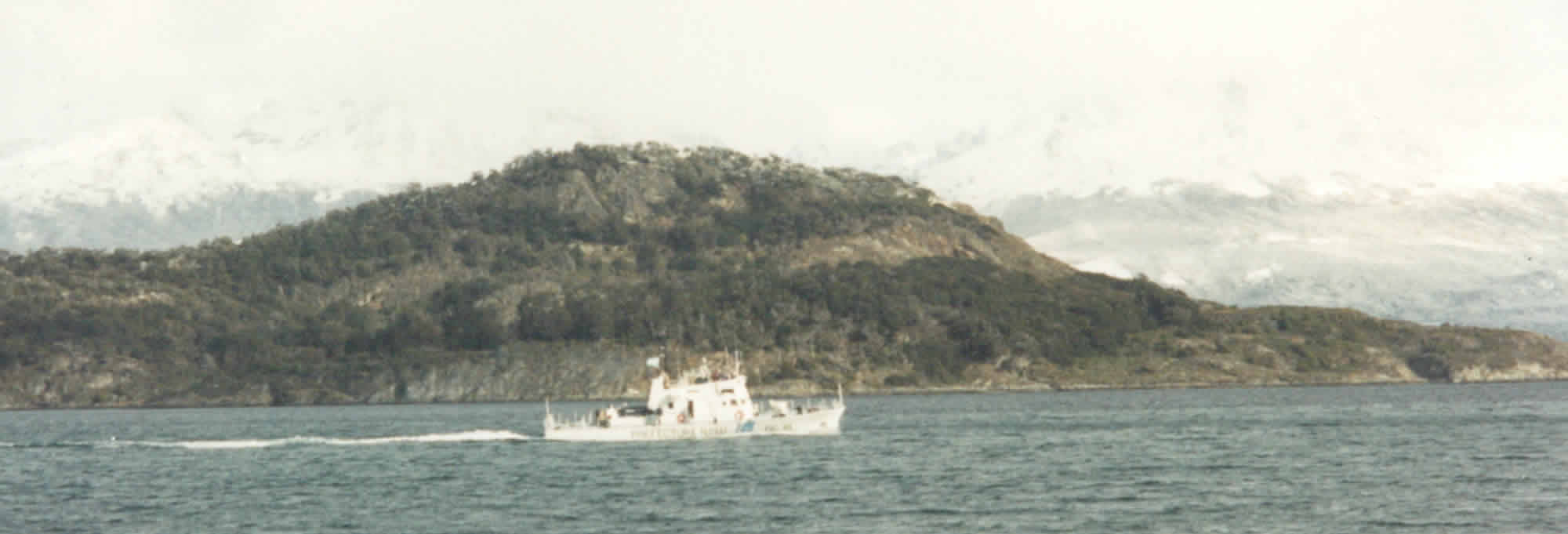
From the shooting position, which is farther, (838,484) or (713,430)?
(713,430)

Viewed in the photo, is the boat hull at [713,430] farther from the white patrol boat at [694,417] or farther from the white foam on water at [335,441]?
the white foam on water at [335,441]

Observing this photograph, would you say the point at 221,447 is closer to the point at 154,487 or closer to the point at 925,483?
the point at 154,487

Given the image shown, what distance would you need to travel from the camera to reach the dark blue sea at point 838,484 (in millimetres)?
100875

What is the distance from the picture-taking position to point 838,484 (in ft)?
398

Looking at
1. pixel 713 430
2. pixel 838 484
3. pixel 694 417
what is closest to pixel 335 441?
pixel 694 417

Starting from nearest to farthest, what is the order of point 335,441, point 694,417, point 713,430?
point 713,430 < point 694,417 < point 335,441

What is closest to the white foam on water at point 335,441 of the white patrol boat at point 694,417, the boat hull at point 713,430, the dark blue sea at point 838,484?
the dark blue sea at point 838,484

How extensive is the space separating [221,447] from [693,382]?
4616cm

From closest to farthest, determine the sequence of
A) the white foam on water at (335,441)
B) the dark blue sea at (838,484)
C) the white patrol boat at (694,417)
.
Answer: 1. the dark blue sea at (838,484)
2. the white patrol boat at (694,417)
3. the white foam on water at (335,441)

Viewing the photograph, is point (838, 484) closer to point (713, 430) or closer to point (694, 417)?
point (713, 430)

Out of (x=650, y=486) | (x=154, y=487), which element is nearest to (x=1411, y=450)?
(x=650, y=486)

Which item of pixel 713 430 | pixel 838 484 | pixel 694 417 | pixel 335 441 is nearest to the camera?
pixel 838 484

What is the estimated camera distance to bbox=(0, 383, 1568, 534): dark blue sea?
100875 mm

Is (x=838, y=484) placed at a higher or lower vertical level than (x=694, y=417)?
lower
